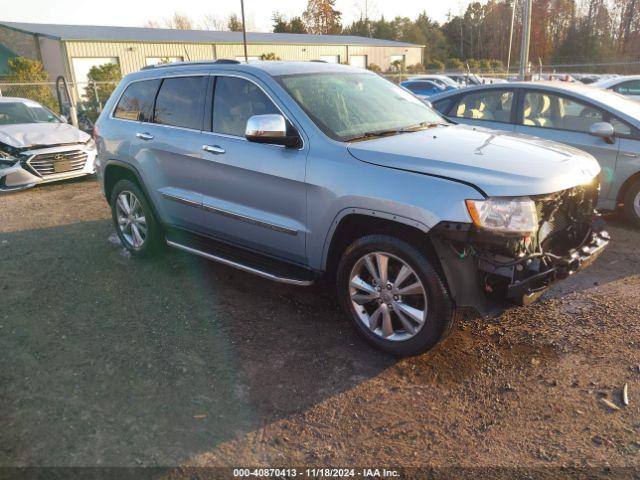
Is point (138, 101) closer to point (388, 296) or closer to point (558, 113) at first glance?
point (388, 296)

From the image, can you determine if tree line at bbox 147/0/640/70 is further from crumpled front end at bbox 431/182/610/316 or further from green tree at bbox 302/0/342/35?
crumpled front end at bbox 431/182/610/316

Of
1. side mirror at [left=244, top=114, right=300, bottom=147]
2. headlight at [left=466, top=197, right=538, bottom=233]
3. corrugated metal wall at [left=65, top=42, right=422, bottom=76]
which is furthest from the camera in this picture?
corrugated metal wall at [left=65, top=42, right=422, bottom=76]

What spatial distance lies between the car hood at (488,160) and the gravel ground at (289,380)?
1.17 meters

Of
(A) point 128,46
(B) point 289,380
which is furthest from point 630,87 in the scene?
(A) point 128,46

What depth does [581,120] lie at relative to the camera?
6.31 meters

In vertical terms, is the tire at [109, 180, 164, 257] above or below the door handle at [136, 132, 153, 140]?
below

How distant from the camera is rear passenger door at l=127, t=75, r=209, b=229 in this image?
180 inches

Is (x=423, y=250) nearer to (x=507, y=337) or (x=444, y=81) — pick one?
(x=507, y=337)

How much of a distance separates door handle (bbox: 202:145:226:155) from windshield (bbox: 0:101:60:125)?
7.26 m

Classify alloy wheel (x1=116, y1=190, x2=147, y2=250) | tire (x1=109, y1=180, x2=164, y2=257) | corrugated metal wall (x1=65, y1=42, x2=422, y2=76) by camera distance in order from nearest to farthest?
1. tire (x1=109, y1=180, x2=164, y2=257)
2. alloy wheel (x1=116, y1=190, x2=147, y2=250)
3. corrugated metal wall (x1=65, y1=42, x2=422, y2=76)

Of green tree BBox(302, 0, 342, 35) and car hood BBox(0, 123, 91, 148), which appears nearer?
car hood BBox(0, 123, 91, 148)

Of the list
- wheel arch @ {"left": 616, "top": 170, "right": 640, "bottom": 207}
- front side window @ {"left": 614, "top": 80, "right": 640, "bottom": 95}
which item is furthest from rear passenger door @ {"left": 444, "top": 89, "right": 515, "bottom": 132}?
front side window @ {"left": 614, "top": 80, "right": 640, "bottom": 95}

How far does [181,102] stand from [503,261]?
3.15 m

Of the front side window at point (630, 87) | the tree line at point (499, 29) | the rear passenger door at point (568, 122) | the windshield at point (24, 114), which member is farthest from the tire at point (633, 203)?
the tree line at point (499, 29)
